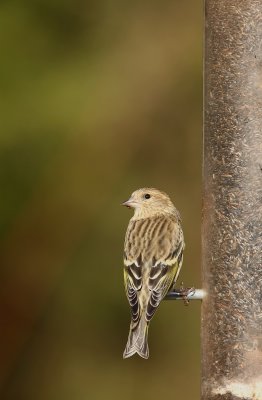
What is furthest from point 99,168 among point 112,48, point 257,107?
point 257,107

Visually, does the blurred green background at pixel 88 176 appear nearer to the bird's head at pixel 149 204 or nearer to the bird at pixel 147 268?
the bird's head at pixel 149 204


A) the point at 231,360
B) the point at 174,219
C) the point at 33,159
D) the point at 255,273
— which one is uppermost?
the point at 33,159

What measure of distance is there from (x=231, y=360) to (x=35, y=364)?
7.54 meters

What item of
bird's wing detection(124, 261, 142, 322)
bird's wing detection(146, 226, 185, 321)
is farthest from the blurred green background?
bird's wing detection(124, 261, 142, 322)

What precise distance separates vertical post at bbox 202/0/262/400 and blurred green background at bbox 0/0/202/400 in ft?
20.6

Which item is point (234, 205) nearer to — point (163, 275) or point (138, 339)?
point (163, 275)

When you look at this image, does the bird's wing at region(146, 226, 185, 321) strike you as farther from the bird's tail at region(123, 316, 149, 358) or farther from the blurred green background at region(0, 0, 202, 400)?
the blurred green background at region(0, 0, 202, 400)

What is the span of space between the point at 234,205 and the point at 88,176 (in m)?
7.46

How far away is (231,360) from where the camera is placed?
866 centimetres

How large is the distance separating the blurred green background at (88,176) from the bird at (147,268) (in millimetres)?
5282

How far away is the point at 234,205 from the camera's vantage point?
→ 29.0 ft

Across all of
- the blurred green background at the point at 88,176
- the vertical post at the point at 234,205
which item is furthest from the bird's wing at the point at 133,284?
the blurred green background at the point at 88,176

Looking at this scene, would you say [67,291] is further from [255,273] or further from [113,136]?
[255,273]

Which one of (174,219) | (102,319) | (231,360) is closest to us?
(231,360)
